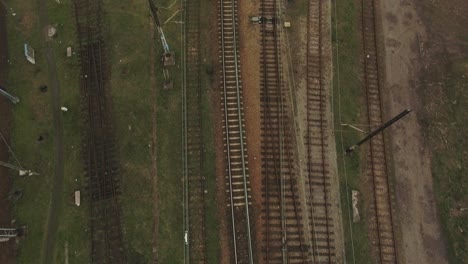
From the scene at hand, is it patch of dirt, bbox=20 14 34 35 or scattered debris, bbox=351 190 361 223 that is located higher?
patch of dirt, bbox=20 14 34 35

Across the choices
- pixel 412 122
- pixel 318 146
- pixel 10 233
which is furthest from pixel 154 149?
pixel 412 122

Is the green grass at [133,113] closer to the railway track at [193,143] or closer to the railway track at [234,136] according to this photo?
the railway track at [193,143]

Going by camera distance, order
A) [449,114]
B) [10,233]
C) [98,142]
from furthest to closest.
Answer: [449,114] → [98,142] → [10,233]

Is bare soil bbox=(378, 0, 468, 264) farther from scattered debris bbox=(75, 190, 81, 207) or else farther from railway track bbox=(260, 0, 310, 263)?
scattered debris bbox=(75, 190, 81, 207)

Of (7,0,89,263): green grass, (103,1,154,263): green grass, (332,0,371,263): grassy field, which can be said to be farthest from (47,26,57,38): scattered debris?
(332,0,371,263): grassy field

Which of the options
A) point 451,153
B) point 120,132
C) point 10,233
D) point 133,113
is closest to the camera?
point 10,233

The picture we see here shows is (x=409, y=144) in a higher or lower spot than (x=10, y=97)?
lower

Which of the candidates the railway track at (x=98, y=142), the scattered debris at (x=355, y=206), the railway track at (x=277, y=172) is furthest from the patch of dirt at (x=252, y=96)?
the railway track at (x=98, y=142)

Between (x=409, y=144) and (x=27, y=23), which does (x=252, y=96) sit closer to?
(x=409, y=144)
